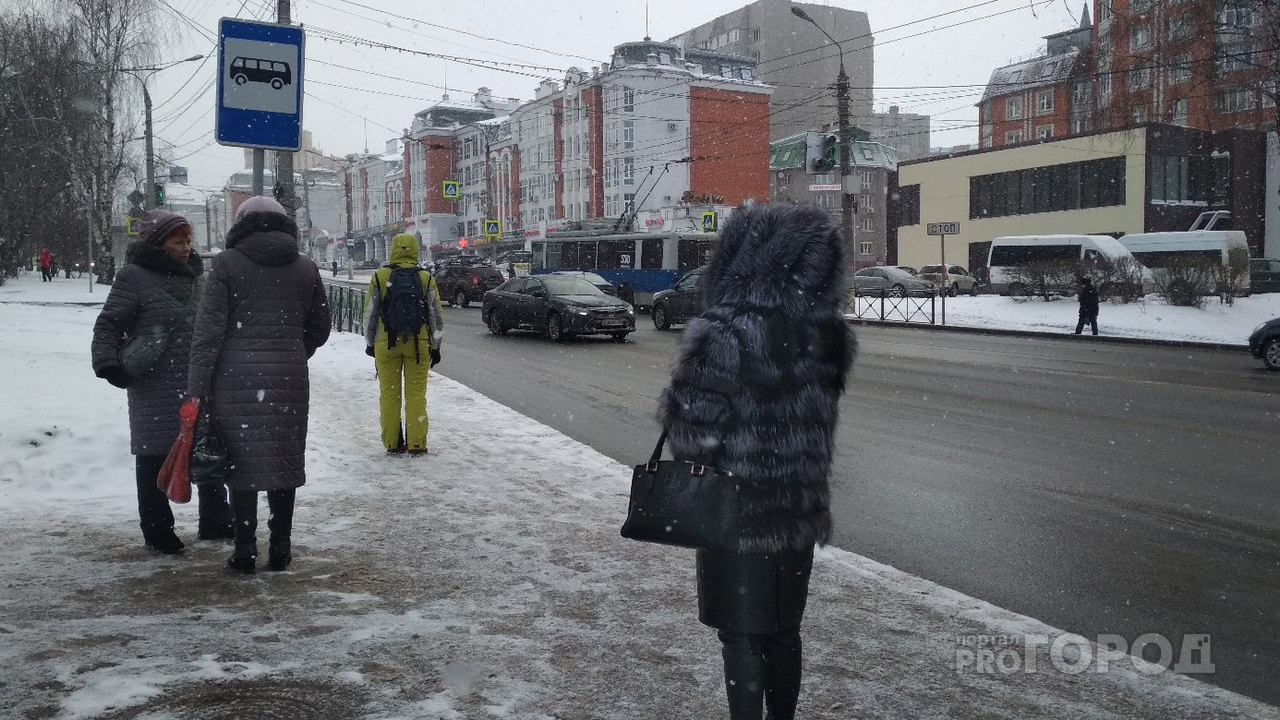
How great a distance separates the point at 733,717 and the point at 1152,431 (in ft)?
28.5

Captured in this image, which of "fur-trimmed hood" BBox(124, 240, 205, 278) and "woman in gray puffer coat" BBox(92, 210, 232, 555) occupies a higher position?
"fur-trimmed hood" BBox(124, 240, 205, 278)

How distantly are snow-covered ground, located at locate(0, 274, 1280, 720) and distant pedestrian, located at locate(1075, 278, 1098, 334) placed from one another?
2039 cm

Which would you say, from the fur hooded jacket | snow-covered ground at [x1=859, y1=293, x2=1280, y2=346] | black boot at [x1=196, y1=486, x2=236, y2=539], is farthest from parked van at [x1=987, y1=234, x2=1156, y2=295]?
the fur hooded jacket

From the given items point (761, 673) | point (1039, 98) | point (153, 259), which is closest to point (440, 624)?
point (761, 673)

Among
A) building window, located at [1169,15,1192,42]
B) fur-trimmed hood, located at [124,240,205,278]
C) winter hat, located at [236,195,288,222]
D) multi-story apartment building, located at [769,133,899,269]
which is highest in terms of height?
multi-story apartment building, located at [769,133,899,269]

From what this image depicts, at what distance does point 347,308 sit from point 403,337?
14.4 meters

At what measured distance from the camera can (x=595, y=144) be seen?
7694 centimetres

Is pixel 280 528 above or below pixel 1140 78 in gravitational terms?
below

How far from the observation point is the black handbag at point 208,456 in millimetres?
4871

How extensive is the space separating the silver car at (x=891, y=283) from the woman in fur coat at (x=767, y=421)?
38.8m

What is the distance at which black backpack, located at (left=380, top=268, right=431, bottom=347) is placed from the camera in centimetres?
873

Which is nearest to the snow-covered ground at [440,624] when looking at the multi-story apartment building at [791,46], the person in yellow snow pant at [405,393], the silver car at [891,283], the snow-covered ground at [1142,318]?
the person in yellow snow pant at [405,393]

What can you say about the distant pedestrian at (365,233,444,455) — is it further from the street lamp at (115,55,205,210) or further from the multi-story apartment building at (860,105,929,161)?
the multi-story apartment building at (860,105,929,161)

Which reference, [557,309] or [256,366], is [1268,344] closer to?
[557,309]
